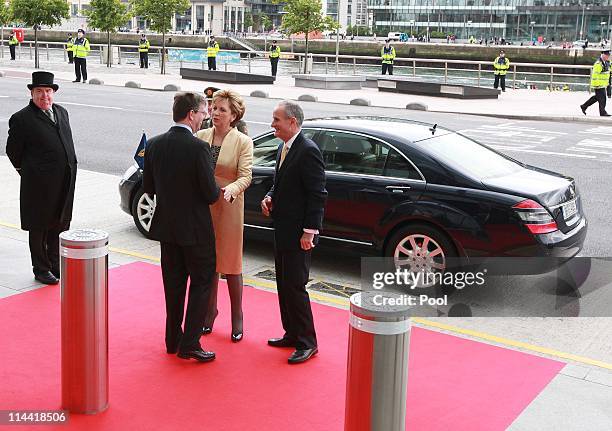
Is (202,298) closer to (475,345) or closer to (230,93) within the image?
(230,93)

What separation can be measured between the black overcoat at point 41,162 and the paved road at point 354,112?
5590 mm

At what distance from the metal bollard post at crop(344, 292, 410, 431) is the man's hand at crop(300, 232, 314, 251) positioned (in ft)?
5.56

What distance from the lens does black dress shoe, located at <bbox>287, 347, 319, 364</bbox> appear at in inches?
230

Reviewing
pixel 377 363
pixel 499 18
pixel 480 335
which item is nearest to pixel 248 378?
pixel 377 363

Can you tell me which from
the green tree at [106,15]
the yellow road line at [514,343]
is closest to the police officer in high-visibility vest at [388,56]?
the green tree at [106,15]

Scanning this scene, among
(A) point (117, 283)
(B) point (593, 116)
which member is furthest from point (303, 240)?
(B) point (593, 116)

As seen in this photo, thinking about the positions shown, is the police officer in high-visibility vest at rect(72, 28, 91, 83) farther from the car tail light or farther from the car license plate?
the car tail light

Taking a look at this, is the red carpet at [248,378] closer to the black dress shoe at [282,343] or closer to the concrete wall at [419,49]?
the black dress shoe at [282,343]

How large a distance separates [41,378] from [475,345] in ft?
10.3

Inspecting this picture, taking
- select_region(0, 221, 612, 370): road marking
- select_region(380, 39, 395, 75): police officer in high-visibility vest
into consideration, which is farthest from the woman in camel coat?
select_region(380, 39, 395, 75): police officer in high-visibility vest

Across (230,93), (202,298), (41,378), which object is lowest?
(41,378)

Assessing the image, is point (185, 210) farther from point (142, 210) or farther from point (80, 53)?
point (80, 53)

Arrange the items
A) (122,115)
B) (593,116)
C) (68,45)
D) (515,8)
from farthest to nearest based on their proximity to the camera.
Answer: (515,8) → (68,45) → (593,116) → (122,115)

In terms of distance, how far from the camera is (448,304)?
7.38 m
